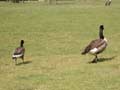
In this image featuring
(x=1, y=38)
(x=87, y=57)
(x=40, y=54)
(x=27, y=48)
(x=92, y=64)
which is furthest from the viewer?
(x=1, y=38)

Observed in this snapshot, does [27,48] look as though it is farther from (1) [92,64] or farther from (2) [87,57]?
(1) [92,64]

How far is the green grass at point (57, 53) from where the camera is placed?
14266mm

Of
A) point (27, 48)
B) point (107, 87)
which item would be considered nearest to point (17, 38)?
point (27, 48)

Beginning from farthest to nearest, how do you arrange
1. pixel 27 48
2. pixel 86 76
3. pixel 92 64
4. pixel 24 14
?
pixel 24 14
pixel 27 48
pixel 92 64
pixel 86 76

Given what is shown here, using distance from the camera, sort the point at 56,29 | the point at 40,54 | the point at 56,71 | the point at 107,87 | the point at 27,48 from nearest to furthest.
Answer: the point at 107,87
the point at 56,71
the point at 40,54
the point at 27,48
the point at 56,29

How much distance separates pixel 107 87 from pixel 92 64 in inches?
183

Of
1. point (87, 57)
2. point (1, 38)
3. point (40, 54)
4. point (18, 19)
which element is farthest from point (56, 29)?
point (87, 57)

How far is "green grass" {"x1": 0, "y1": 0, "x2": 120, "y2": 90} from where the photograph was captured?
1427 centimetres

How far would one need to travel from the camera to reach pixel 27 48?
985 inches

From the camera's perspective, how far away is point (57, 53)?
22562 millimetres

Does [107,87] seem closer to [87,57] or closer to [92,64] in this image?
[92,64]

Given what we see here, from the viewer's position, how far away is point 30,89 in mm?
13422

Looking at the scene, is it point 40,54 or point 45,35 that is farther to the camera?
point 45,35

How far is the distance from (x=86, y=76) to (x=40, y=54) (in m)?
7.66
